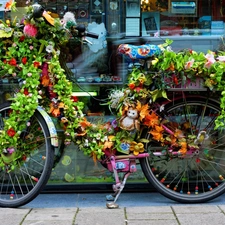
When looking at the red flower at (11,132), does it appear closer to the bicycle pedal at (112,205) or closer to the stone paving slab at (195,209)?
the bicycle pedal at (112,205)

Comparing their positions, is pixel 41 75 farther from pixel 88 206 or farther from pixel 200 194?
pixel 200 194

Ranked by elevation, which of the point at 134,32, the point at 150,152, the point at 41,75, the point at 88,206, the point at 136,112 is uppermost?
the point at 134,32

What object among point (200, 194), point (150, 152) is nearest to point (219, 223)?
point (200, 194)

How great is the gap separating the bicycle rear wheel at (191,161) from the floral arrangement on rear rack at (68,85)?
273 millimetres

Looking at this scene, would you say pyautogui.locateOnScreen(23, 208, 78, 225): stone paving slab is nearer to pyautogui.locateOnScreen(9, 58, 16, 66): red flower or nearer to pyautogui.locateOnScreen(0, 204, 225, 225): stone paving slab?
pyautogui.locateOnScreen(0, 204, 225, 225): stone paving slab

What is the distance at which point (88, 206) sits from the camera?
5.15 meters

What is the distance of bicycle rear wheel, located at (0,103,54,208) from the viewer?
4887mm

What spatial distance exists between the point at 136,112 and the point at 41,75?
92cm

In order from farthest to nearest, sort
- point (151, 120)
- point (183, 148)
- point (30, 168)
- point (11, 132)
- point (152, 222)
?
point (30, 168) → point (183, 148) → point (151, 120) → point (11, 132) → point (152, 222)

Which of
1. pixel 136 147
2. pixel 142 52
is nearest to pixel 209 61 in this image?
pixel 142 52

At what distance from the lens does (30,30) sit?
15.3 ft

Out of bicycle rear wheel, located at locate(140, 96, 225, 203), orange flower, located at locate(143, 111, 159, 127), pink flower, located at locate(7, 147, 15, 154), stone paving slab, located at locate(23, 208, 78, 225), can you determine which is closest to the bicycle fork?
bicycle rear wheel, located at locate(140, 96, 225, 203)

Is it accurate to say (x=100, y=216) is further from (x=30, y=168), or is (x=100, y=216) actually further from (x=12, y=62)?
(x=12, y=62)

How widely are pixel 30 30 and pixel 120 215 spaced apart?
5.94 ft
